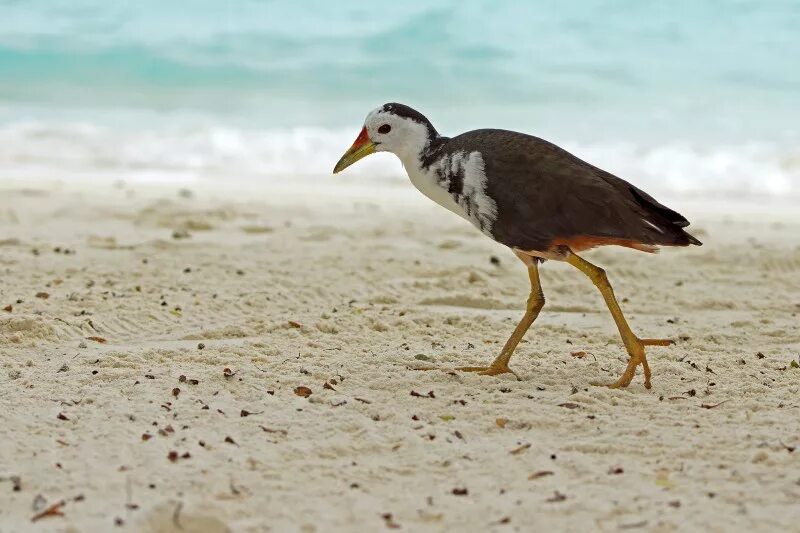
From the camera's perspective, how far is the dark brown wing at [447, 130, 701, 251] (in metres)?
4.27

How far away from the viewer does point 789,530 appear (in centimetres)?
294

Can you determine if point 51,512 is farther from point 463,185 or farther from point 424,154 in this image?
point 424,154

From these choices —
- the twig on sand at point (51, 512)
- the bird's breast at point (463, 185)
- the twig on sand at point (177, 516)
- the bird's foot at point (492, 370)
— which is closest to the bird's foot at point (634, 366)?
the bird's foot at point (492, 370)

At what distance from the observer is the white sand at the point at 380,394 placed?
124 inches

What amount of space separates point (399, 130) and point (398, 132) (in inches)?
0.4

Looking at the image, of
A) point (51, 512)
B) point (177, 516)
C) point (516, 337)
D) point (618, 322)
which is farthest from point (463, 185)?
point (51, 512)

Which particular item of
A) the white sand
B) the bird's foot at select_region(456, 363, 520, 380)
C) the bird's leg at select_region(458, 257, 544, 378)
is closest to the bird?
Result: the bird's leg at select_region(458, 257, 544, 378)

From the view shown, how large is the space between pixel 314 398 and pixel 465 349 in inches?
49.4

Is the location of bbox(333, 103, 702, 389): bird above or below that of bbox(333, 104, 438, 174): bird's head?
below

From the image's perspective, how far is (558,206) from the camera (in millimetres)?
4281

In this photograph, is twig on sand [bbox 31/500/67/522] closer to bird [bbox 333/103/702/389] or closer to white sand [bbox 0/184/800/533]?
white sand [bbox 0/184/800/533]

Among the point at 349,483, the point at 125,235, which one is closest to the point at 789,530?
the point at 349,483

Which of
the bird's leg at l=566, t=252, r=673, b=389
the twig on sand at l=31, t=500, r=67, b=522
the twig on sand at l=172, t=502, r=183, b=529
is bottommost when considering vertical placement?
the twig on sand at l=31, t=500, r=67, b=522

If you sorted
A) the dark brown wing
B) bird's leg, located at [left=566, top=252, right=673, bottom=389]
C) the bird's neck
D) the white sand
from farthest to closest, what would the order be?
the bird's neck → bird's leg, located at [left=566, top=252, right=673, bottom=389] → the dark brown wing → the white sand
